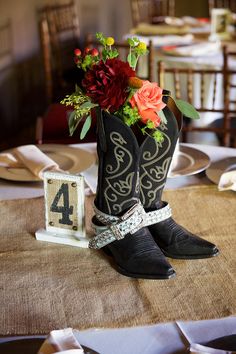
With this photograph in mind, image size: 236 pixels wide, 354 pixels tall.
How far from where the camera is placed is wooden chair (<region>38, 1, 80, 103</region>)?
339cm

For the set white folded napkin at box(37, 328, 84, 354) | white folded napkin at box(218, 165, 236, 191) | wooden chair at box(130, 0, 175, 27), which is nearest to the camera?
white folded napkin at box(37, 328, 84, 354)

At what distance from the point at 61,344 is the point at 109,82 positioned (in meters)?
0.44

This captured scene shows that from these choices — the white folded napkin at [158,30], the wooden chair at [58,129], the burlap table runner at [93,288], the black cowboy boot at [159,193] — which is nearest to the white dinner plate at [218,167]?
the burlap table runner at [93,288]

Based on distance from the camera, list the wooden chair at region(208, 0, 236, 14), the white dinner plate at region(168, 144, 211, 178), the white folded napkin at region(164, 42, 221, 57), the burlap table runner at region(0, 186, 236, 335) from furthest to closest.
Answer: the wooden chair at region(208, 0, 236, 14) → the white folded napkin at region(164, 42, 221, 57) → the white dinner plate at region(168, 144, 211, 178) → the burlap table runner at region(0, 186, 236, 335)

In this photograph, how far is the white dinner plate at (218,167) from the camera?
1.48 meters

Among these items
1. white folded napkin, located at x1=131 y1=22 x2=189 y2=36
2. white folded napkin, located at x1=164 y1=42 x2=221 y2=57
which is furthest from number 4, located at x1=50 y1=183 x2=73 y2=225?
white folded napkin, located at x1=131 y1=22 x2=189 y2=36

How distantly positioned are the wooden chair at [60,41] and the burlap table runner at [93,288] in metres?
2.16

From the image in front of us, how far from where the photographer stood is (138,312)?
937 mm

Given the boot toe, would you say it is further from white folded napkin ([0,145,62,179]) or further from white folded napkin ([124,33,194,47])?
white folded napkin ([124,33,194,47])

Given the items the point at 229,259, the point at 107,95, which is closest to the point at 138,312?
the point at 229,259

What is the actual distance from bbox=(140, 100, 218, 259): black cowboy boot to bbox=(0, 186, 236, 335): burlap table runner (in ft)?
0.08

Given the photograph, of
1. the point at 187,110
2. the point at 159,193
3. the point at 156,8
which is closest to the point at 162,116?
the point at 187,110

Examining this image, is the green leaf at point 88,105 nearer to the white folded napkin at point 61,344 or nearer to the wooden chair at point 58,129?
the white folded napkin at point 61,344

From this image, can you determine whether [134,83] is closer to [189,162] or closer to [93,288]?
[93,288]
